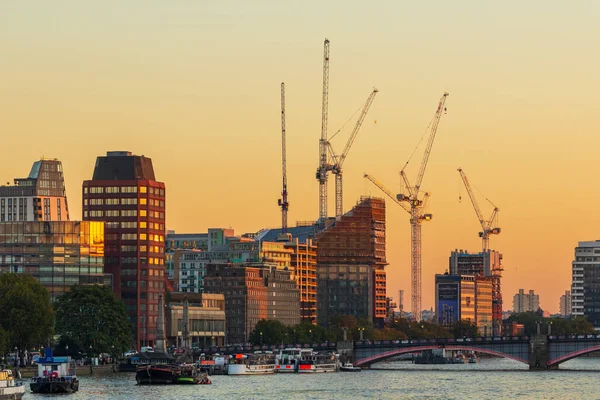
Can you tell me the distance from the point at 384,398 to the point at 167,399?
2796 cm

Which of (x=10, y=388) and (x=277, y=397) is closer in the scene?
(x=10, y=388)

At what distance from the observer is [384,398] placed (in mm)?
198750

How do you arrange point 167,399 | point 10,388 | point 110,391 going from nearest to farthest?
point 10,388 < point 167,399 < point 110,391

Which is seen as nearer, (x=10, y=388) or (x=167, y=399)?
(x=10, y=388)

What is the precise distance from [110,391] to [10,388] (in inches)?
1397

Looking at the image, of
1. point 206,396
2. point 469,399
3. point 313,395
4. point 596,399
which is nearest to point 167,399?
point 206,396

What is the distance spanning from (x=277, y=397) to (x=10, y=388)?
4145 cm

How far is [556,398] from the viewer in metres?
199

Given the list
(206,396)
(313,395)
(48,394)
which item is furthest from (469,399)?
(48,394)

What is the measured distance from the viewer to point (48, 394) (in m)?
191

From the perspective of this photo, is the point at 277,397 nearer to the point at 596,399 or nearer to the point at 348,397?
the point at 348,397

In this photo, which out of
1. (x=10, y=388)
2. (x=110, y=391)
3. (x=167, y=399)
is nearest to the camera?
(x=10, y=388)

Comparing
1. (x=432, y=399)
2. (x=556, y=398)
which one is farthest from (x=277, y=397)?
(x=556, y=398)

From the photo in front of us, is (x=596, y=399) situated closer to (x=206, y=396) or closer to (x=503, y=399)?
(x=503, y=399)
